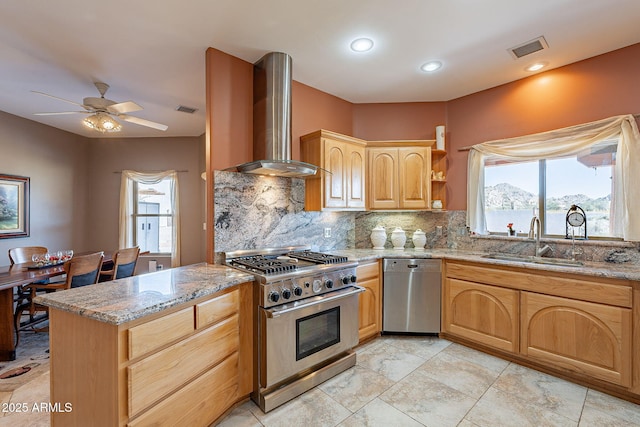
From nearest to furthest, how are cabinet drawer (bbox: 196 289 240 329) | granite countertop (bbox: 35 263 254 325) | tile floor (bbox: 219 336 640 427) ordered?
granite countertop (bbox: 35 263 254 325) → cabinet drawer (bbox: 196 289 240 329) → tile floor (bbox: 219 336 640 427)

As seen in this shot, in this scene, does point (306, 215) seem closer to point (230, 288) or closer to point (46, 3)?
point (230, 288)

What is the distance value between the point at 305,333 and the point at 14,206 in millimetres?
4870

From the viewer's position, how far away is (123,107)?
297cm

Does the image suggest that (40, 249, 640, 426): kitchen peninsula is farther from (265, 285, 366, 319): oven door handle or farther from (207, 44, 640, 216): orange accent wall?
(207, 44, 640, 216): orange accent wall

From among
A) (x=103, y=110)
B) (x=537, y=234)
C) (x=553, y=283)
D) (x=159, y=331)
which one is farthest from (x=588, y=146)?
(x=103, y=110)

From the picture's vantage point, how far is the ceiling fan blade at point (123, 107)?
2891mm

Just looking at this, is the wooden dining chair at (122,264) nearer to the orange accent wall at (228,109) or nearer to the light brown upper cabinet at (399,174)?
the orange accent wall at (228,109)

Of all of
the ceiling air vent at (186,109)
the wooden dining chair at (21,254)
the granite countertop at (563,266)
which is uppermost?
the ceiling air vent at (186,109)

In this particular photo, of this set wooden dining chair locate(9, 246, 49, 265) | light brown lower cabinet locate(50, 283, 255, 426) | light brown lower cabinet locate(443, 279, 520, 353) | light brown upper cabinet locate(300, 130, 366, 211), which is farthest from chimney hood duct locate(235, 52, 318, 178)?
wooden dining chair locate(9, 246, 49, 265)

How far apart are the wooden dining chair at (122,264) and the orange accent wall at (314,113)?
96.4 inches

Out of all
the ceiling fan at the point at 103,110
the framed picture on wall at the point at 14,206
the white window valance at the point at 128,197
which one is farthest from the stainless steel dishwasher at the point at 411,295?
the framed picture on wall at the point at 14,206

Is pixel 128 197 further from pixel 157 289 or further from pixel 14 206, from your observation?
pixel 157 289

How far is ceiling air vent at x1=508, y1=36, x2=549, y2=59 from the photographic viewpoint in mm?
2338

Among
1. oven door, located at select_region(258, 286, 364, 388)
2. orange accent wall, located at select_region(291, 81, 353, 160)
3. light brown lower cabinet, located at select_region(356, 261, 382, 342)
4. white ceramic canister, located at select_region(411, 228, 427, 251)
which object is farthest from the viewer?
white ceramic canister, located at select_region(411, 228, 427, 251)
